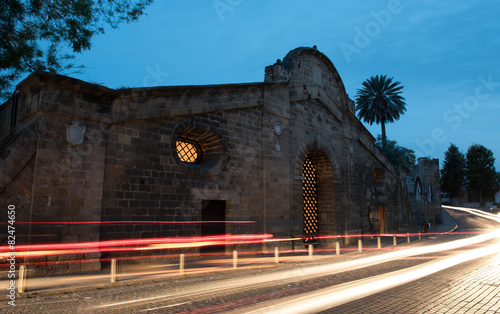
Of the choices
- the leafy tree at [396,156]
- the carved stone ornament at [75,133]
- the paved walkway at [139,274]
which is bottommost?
the paved walkway at [139,274]

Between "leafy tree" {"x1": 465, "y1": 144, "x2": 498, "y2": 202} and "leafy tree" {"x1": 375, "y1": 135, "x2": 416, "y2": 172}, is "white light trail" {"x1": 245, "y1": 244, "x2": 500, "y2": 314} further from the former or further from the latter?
"leafy tree" {"x1": 465, "y1": 144, "x2": 498, "y2": 202}

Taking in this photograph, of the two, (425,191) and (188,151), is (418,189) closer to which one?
(425,191)

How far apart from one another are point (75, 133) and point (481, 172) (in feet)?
251

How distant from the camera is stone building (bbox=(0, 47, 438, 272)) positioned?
9141mm

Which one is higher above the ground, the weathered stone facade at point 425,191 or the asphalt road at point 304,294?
the weathered stone facade at point 425,191

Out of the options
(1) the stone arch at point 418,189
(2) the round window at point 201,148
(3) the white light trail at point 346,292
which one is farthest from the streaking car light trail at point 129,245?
(1) the stone arch at point 418,189

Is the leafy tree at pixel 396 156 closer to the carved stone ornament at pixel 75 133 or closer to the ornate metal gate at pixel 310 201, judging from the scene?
the ornate metal gate at pixel 310 201

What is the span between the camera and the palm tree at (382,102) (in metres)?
45.8

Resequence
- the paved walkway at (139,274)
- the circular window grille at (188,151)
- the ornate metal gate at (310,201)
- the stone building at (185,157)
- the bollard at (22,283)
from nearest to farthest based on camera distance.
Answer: the bollard at (22,283) → the paved walkway at (139,274) → the stone building at (185,157) → the circular window grille at (188,151) → the ornate metal gate at (310,201)

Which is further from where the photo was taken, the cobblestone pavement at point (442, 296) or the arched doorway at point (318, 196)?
Result: the arched doorway at point (318, 196)

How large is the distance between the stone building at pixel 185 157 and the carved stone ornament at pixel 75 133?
32 mm

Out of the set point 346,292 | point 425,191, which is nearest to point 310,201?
point 346,292

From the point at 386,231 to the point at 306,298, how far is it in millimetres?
20455

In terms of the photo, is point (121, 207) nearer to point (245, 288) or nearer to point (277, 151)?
point (245, 288)
